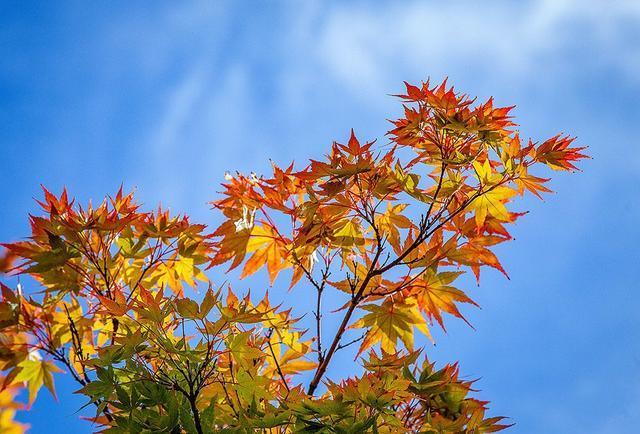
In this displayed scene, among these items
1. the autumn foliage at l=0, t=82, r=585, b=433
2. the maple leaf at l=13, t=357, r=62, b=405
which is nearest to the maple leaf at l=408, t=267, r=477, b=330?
the autumn foliage at l=0, t=82, r=585, b=433

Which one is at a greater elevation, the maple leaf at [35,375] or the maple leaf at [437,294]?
the maple leaf at [35,375]

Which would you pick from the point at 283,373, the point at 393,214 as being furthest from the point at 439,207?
the point at 283,373

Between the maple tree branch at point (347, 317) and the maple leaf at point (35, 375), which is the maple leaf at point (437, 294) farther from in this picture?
the maple leaf at point (35, 375)

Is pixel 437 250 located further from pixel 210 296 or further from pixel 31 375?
pixel 31 375

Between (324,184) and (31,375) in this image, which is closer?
(324,184)

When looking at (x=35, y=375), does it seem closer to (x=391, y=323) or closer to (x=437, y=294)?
(x=391, y=323)

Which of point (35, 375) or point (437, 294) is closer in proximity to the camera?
point (437, 294)

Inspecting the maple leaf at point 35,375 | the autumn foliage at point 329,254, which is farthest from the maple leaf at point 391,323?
the maple leaf at point 35,375

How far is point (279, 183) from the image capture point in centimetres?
225

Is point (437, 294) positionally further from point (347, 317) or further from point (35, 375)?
point (35, 375)

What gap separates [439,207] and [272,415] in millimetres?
998

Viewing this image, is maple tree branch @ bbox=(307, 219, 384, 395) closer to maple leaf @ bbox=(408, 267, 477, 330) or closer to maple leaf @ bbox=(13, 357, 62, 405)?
maple leaf @ bbox=(408, 267, 477, 330)

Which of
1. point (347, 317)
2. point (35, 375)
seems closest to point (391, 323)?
point (347, 317)

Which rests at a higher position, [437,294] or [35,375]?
[35,375]
